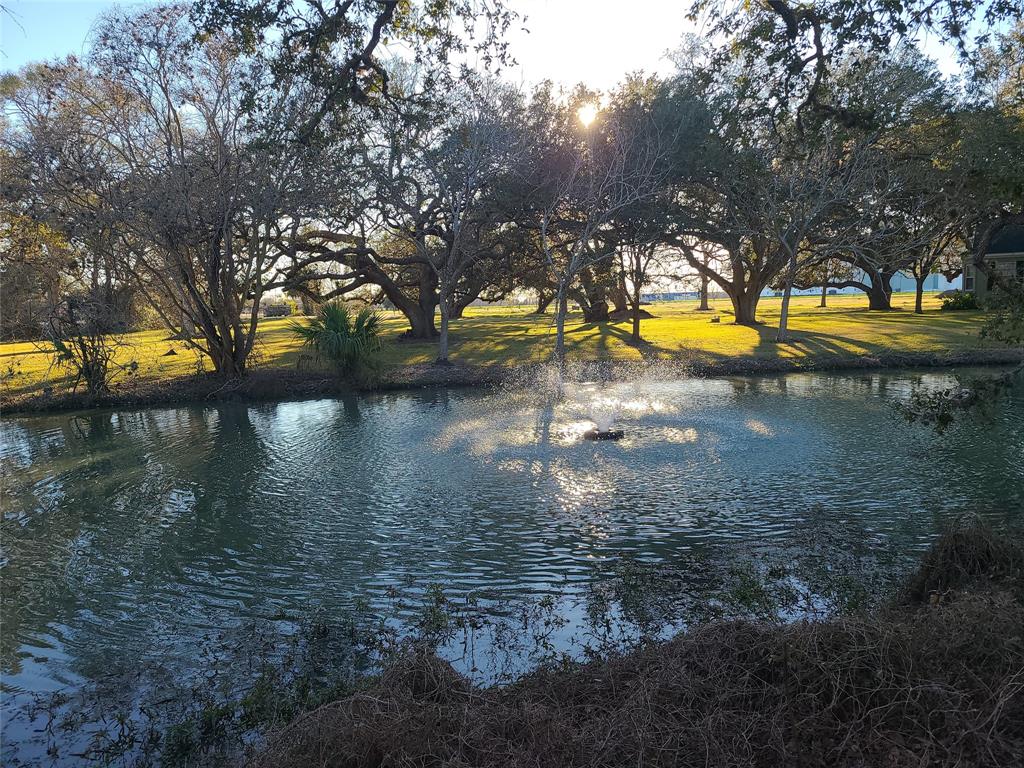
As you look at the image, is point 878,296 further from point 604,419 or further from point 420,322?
point 604,419

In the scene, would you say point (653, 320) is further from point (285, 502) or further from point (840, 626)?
point (840, 626)

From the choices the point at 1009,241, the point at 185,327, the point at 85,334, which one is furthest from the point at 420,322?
the point at 1009,241

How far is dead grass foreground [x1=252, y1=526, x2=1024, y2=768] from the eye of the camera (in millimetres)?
3641

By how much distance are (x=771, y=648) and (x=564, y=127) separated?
26.3m

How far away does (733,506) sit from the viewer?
31.6 ft

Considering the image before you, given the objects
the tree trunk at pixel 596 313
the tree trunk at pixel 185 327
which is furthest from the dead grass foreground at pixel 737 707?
the tree trunk at pixel 596 313

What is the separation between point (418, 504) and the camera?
10.3m

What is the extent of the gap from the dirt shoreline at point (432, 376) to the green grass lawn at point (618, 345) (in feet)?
3.77

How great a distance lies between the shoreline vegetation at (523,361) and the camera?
2238cm

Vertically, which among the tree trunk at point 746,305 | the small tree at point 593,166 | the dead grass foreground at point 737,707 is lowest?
the dead grass foreground at point 737,707

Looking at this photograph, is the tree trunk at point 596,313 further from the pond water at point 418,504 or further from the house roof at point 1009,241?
the pond water at point 418,504

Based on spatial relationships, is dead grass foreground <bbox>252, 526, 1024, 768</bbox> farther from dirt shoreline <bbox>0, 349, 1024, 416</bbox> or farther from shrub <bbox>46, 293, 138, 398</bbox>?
shrub <bbox>46, 293, 138, 398</bbox>

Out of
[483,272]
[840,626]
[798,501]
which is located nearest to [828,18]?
[798,501]

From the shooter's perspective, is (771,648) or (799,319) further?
(799,319)
